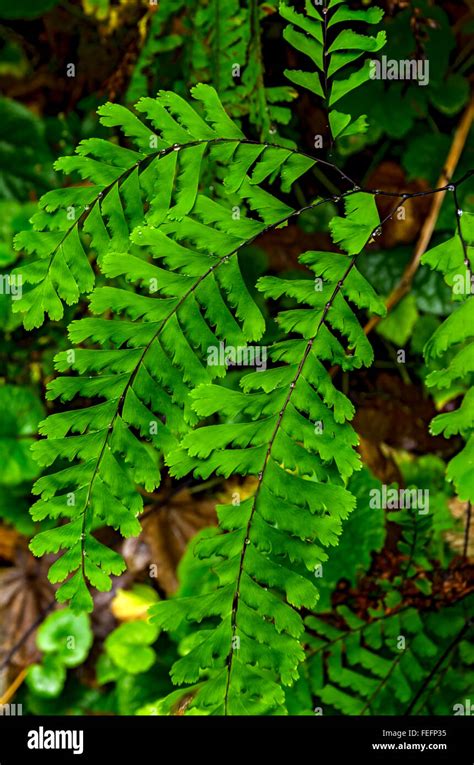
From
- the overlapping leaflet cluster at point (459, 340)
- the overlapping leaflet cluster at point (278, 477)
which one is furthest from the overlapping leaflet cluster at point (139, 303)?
the overlapping leaflet cluster at point (459, 340)

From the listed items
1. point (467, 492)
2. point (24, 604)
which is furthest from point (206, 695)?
point (24, 604)

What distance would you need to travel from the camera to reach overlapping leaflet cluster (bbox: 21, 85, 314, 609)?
1019mm

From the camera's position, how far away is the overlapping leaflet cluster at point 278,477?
3.21 feet

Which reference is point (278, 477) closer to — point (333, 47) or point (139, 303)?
point (139, 303)

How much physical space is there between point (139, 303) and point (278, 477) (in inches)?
14.0

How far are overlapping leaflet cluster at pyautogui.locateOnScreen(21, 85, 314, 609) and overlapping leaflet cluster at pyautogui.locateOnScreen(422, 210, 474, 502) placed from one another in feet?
0.89

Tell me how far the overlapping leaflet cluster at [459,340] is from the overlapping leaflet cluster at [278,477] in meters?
0.11

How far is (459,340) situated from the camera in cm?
100
